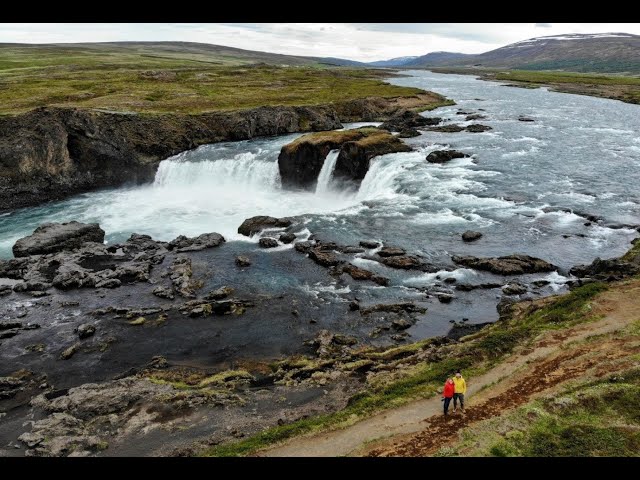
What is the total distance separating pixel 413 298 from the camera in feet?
114

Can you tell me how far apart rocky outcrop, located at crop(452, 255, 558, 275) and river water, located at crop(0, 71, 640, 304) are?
1.22m

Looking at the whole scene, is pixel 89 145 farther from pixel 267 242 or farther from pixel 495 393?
pixel 495 393

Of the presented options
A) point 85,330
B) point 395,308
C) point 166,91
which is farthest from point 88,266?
point 166,91

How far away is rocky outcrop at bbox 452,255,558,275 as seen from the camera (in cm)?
3728

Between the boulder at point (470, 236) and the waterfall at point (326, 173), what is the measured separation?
23174 mm

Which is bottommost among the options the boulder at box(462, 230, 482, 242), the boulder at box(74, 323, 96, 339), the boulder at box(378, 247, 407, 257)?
the boulder at box(74, 323, 96, 339)

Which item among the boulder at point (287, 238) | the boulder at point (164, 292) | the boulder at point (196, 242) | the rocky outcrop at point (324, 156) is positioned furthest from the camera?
the rocky outcrop at point (324, 156)

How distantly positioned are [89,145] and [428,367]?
2378 inches

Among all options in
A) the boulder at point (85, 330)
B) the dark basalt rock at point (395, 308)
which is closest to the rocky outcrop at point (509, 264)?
the dark basalt rock at point (395, 308)

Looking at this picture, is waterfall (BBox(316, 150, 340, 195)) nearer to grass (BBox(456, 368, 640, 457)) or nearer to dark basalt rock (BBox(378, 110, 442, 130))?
dark basalt rock (BBox(378, 110, 442, 130))

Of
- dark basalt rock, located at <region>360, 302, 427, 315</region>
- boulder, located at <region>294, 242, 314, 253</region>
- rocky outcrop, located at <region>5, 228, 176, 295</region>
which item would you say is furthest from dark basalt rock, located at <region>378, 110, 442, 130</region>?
dark basalt rock, located at <region>360, 302, 427, 315</region>

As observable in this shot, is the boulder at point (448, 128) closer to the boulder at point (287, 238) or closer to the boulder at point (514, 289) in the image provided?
the boulder at point (287, 238)

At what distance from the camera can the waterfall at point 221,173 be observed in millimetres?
67000

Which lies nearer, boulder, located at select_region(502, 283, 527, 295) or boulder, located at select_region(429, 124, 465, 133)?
boulder, located at select_region(502, 283, 527, 295)
